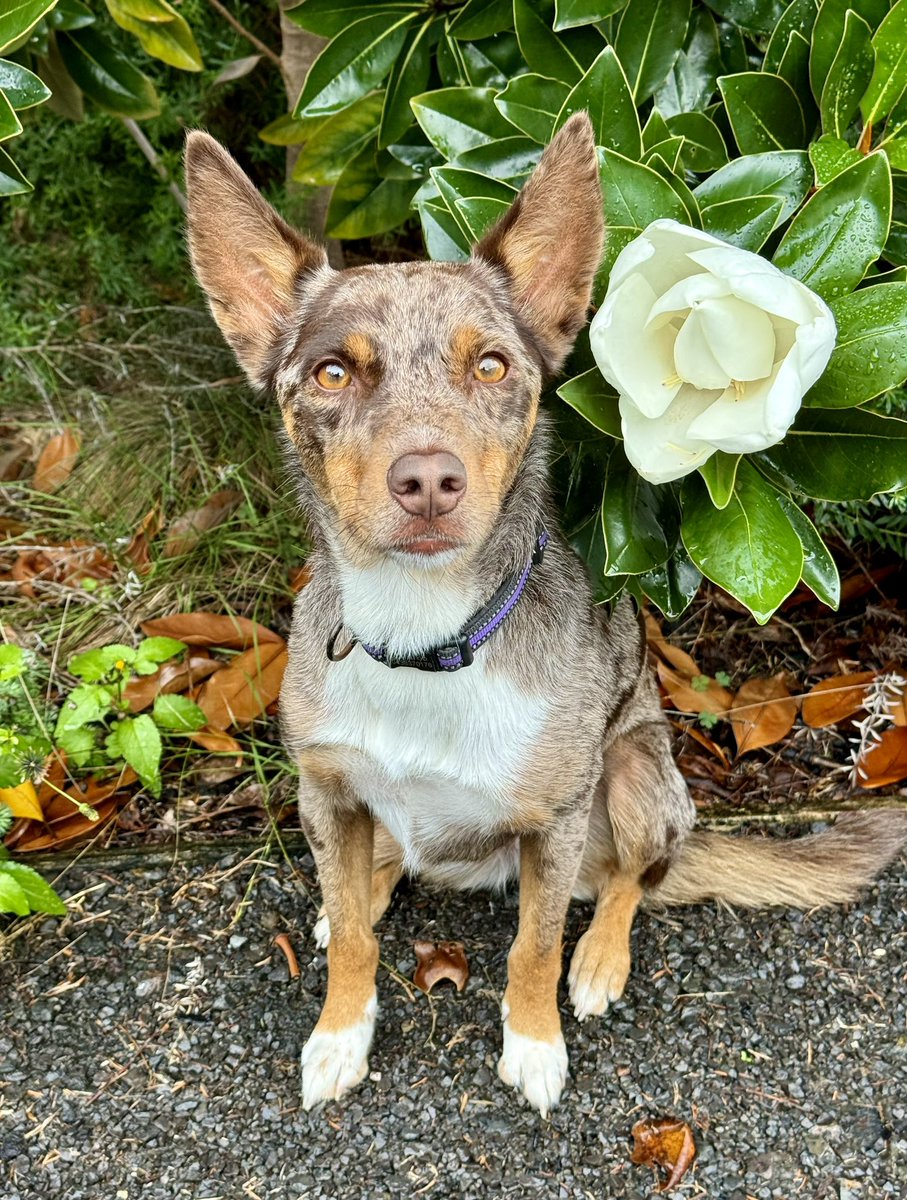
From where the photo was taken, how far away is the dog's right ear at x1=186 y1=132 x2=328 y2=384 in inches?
96.9

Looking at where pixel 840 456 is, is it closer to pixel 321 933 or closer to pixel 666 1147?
pixel 666 1147

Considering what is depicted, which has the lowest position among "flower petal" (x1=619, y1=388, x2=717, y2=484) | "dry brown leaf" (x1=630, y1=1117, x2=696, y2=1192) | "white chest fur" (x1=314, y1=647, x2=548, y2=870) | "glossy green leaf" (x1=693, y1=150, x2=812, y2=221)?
"dry brown leaf" (x1=630, y1=1117, x2=696, y2=1192)

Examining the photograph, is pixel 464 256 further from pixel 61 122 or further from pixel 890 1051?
pixel 61 122

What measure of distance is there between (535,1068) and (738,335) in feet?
6.16

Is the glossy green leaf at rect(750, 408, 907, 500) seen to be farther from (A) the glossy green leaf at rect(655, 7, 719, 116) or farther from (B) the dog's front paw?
(B) the dog's front paw

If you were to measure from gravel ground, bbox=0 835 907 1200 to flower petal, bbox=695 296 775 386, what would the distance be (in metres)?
1.83

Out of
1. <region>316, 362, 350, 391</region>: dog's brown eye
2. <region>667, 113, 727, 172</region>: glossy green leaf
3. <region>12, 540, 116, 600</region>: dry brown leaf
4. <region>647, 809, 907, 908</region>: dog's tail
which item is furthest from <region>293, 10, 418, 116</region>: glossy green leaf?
<region>647, 809, 907, 908</region>: dog's tail

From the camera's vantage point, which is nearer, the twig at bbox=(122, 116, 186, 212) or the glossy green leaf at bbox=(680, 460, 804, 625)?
the glossy green leaf at bbox=(680, 460, 804, 625)

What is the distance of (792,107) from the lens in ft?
9.00

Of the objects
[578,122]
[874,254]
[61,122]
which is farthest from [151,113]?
[874,254]

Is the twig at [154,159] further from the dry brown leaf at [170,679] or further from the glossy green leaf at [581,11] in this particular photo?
the glossy green leaf at [581,11]

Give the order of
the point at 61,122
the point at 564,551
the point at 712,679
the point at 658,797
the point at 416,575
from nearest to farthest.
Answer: the point at 416,575 < the point at 564,551 < the point at 658,797 < the point at 712,679 < the point at 61,122

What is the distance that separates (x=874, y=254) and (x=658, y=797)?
154 centimetres

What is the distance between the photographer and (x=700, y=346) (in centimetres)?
213
